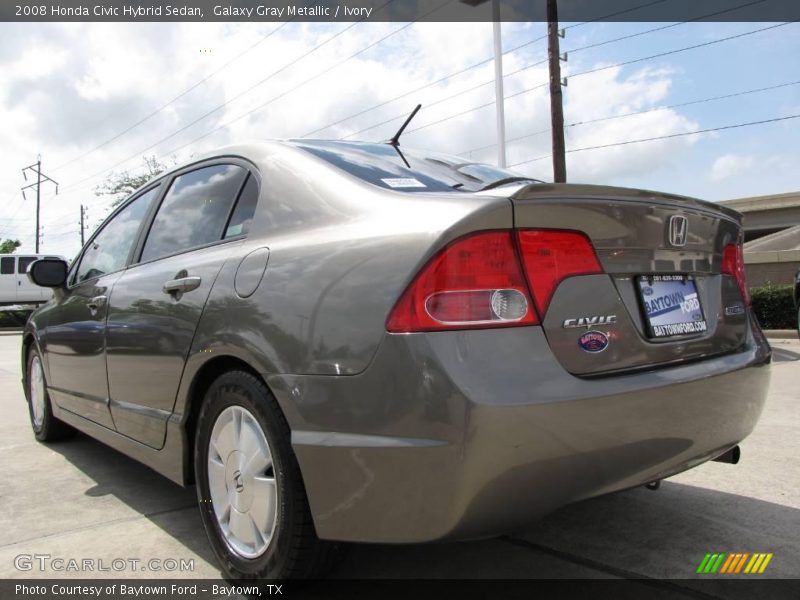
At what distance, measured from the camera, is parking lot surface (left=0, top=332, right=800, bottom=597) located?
2404 mm

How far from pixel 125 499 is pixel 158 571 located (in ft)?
3.26

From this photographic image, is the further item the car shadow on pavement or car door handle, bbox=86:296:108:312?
car door handle, bbox=86:296:108:312

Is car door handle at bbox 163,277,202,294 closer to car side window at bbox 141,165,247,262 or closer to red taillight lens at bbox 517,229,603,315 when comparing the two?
car side window at bbox 141,165,247,262

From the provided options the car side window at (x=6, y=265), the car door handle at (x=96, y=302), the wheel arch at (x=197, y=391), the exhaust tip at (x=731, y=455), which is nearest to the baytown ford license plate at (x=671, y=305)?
the exhaust tip at (x=731, y=455)

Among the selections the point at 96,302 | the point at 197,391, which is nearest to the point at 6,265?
the point at 96,302

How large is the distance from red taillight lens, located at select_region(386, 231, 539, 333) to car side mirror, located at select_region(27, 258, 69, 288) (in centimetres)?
320

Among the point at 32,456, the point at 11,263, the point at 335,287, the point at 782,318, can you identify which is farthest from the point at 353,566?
the point at 11,263

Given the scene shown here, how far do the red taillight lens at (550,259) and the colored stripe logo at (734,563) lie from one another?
1.24 m

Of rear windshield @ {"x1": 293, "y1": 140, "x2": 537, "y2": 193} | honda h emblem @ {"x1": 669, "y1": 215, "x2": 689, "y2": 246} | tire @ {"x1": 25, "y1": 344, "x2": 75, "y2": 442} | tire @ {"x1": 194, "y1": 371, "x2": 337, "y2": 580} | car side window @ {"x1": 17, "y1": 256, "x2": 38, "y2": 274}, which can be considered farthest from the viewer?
car side window @ {"x1": 17, "y1": 256, "x2": 38, "y2": 274}

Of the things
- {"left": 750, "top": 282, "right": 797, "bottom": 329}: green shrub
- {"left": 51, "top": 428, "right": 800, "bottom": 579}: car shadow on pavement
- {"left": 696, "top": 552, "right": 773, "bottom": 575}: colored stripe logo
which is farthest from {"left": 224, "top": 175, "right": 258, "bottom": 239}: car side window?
{"left": 750, "top": 282, "right": 797, "bottom": 329}: green shrub

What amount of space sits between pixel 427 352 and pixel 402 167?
1060mm

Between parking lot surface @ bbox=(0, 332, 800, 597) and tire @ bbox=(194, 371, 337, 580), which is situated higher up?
tire @ bbox=(194, 371, 337, 580)

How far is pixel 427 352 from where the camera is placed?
1.67m

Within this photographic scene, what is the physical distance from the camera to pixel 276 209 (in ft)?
7.70
